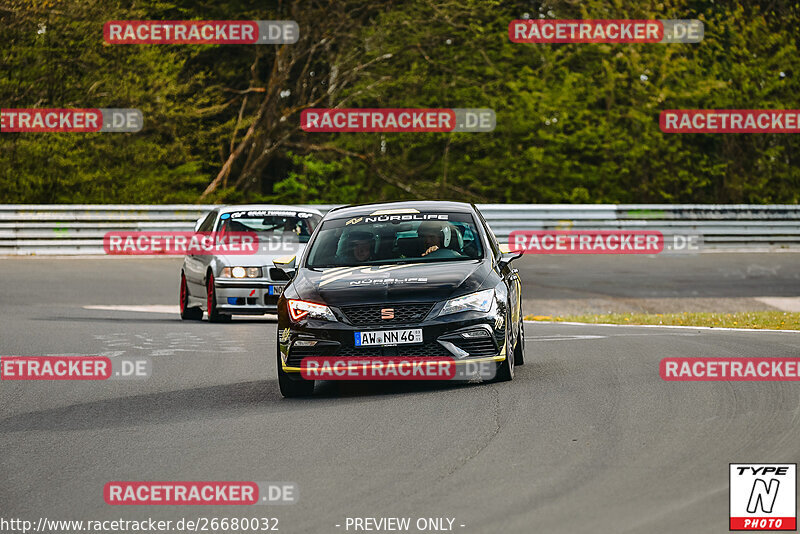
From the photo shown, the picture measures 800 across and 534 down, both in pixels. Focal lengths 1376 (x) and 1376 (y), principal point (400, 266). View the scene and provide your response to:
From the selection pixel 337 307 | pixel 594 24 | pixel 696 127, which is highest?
pixel 594 24

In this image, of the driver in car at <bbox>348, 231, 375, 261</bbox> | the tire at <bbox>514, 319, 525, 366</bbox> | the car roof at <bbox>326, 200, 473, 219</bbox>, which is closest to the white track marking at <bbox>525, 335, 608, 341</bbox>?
the tire at <bbox>514, 319, 525, 366</bbox>

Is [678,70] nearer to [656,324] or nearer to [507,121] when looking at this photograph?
[507,121]

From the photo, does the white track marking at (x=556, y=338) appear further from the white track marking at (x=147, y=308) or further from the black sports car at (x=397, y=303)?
the white track marking at (x=147, y=308)

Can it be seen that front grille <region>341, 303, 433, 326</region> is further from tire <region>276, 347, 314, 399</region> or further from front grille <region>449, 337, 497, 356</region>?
tire <region>276, 347, 314, 399</region>

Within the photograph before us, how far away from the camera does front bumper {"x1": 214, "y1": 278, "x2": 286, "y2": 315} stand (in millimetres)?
18719

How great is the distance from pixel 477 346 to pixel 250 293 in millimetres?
8227

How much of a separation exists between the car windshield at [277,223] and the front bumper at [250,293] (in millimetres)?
1108

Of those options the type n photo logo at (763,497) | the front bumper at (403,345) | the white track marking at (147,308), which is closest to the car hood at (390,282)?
the front bumper at (403,345)

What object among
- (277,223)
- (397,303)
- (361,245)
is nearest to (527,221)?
(277,223)

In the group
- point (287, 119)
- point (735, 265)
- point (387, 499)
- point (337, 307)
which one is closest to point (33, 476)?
point (387, 499)

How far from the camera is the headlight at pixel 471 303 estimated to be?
430 inches

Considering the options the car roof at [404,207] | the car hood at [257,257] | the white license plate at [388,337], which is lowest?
the white license plate at [388,337]

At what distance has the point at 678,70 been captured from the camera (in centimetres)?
4172

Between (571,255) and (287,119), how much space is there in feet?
36.9
